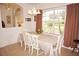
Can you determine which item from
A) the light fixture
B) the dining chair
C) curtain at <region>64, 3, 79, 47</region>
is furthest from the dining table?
the light fixture

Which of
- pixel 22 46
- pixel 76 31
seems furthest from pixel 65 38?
pixel 22 46

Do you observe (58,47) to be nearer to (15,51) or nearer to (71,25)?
(71,25)

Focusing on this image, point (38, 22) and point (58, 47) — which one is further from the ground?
point (38, 22)

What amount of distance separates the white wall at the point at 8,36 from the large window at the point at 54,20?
54 centimetres

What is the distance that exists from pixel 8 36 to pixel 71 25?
3.77ft

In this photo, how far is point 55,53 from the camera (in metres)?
2.35

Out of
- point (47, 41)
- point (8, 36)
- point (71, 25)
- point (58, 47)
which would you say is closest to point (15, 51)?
point (8, 36)

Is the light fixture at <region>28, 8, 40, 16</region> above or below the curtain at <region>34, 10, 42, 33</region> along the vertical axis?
above

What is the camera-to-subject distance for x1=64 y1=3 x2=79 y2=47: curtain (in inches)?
87.9

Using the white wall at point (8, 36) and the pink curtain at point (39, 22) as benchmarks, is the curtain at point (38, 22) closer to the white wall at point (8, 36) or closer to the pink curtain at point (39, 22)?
the pink curtain at point (39, 22)

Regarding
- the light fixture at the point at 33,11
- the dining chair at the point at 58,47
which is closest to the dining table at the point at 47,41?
the dining chair at the point at 58,47

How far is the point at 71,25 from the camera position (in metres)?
2.26

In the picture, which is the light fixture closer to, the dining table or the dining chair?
the dining table

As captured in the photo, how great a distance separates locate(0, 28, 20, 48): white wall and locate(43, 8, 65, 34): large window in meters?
0.54
